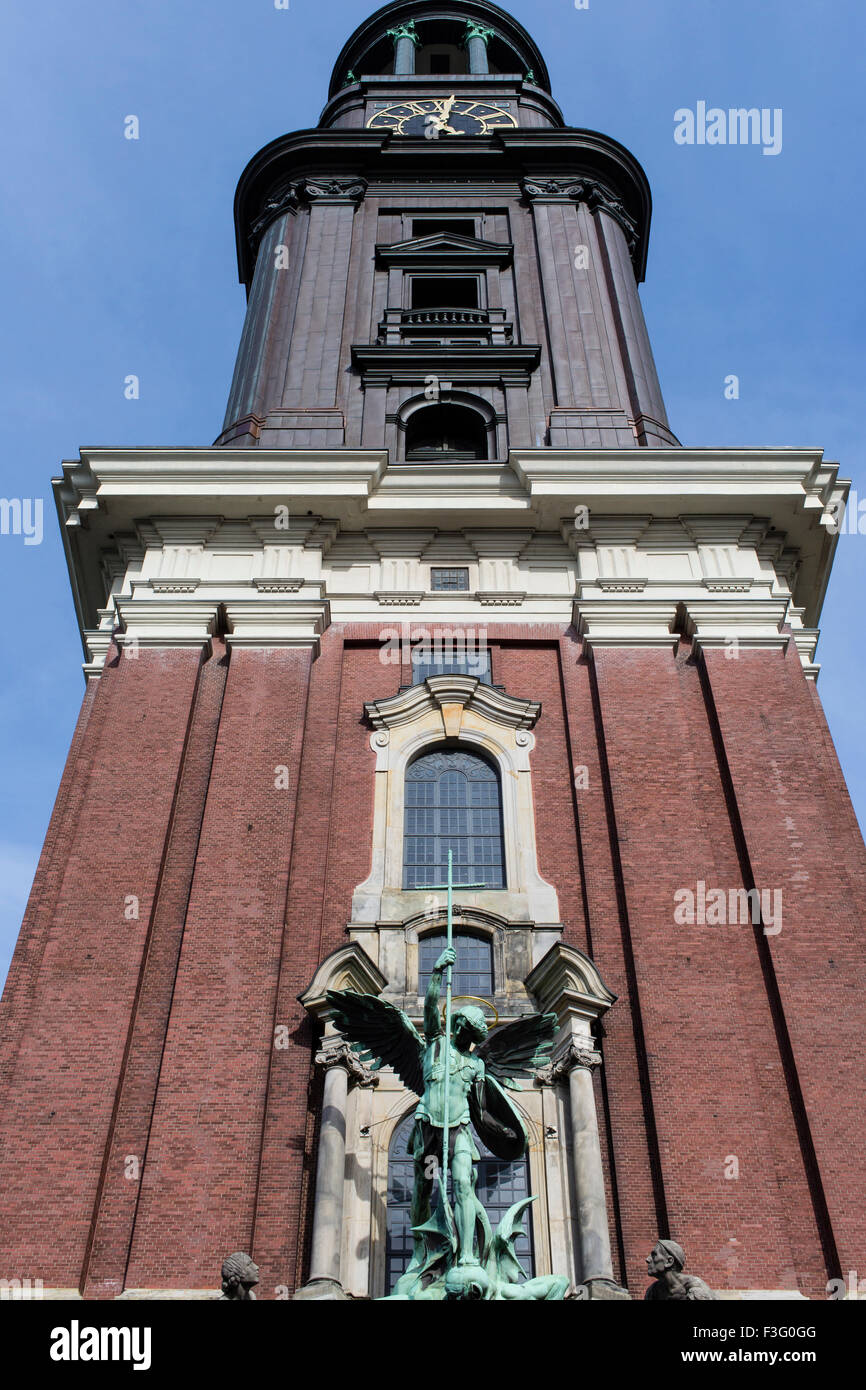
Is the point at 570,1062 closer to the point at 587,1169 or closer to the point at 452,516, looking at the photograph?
the point at 587,1169

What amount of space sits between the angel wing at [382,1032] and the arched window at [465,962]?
2.12m

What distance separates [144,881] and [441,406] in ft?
39.5

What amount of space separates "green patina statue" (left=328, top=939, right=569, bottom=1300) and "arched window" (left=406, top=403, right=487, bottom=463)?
513 inches

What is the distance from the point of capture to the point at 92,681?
65.6 feet

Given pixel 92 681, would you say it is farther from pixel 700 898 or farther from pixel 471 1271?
pixel 471 1271

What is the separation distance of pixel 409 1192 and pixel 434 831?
4877 mm

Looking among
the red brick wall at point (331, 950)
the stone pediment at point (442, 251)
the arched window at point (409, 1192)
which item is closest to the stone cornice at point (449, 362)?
the stone pediment at point (442, 251)

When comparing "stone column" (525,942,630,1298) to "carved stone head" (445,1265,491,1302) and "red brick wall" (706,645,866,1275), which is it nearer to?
"carved stone head" (445,1265,491,1302)

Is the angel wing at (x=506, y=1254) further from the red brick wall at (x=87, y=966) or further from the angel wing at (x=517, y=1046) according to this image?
the red brick wall at (x=87, y=966)

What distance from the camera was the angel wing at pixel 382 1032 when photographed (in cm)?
1405

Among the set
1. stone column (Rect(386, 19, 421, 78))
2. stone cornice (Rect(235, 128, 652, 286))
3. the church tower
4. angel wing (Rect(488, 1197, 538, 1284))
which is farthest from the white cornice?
stone column (Rect(386, 19, 421, 78))

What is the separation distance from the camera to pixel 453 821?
1845 cm

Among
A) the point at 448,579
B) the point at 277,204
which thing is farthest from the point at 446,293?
the point at 448,579
